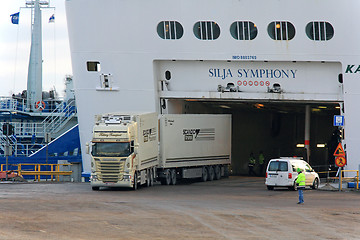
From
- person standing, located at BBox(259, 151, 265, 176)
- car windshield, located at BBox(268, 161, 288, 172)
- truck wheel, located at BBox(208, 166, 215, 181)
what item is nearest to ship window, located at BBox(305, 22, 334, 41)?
car windshield, located at BBox(268, 161, 288, 172)

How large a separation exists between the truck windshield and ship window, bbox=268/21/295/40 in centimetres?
885

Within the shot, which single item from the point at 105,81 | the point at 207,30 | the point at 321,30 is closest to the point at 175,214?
the point at 207,30

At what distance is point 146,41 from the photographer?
120 feet

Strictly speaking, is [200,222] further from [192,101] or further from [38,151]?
[38,151]

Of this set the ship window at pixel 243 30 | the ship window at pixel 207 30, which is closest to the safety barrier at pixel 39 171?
the ship window at pixel 207 30

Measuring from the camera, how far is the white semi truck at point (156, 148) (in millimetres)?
31547

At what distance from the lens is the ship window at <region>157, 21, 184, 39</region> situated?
120 feet

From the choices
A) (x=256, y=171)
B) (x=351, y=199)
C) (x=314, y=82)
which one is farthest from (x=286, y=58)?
(x=256, y=171)

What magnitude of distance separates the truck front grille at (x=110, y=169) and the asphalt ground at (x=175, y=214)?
0.56 m

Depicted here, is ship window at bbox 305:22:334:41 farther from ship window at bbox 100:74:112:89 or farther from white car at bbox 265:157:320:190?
ship window at bbox 100:74:112:89

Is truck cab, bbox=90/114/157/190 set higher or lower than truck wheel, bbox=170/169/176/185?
higher

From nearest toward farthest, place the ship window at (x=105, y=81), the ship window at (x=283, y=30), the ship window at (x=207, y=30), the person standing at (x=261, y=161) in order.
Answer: the ship window at (x=283, y=30)
the ship window at (x=207, y=30)
the ship window at (x=105, y=81)
the person standing at (x=261, y=161)

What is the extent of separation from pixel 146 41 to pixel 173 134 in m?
4.44

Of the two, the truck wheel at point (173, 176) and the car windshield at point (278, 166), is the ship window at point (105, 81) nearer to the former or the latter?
the truck wheel at point (173, 176)
